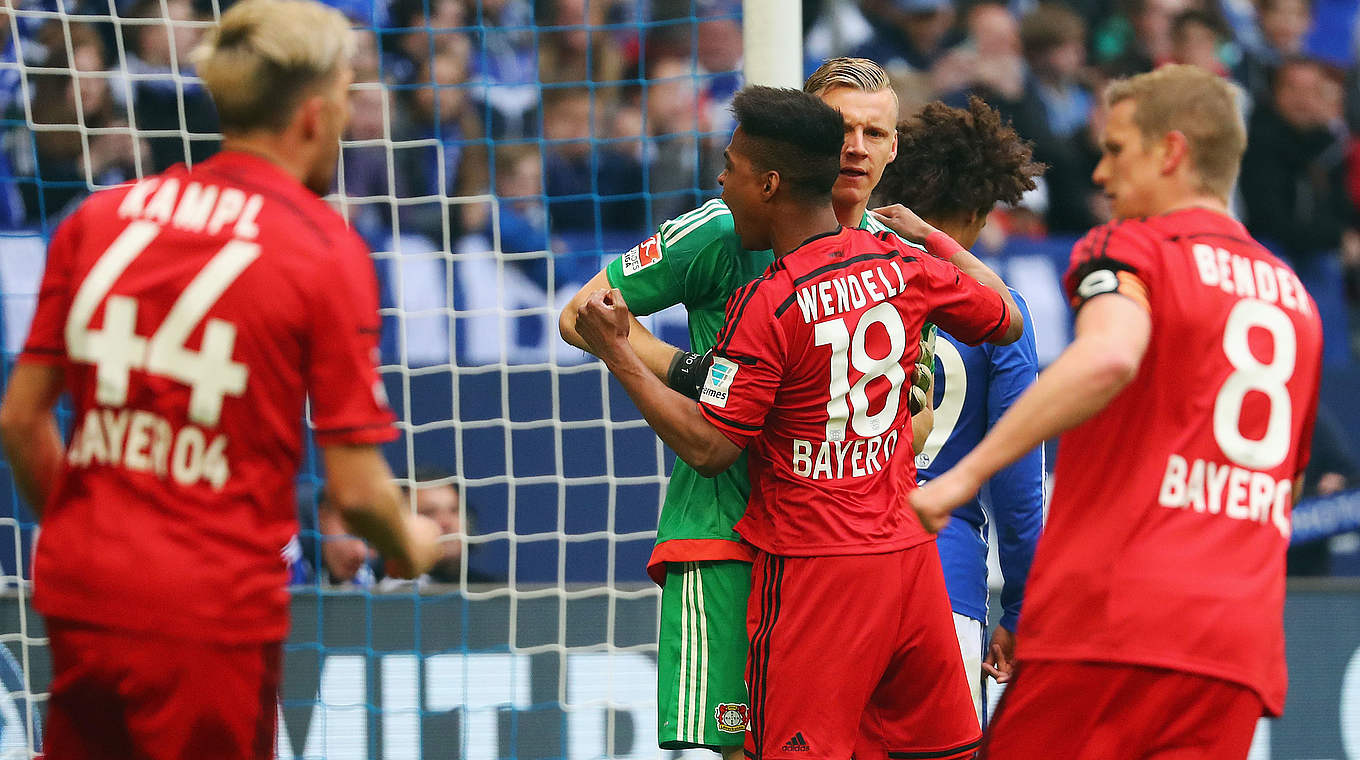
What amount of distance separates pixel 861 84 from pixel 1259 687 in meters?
1.68

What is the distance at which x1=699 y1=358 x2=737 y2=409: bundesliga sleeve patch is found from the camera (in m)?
3.09

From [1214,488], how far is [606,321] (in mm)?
1284

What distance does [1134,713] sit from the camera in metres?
2.62

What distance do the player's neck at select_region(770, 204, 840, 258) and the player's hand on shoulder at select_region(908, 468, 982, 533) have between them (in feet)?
2.90

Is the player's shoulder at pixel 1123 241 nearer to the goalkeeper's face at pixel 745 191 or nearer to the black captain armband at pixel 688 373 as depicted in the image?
the goalkeeper's face at pixel 745 191

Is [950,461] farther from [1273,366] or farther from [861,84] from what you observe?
[1273,366]

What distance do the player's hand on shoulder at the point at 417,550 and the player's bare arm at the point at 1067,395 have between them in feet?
2.77

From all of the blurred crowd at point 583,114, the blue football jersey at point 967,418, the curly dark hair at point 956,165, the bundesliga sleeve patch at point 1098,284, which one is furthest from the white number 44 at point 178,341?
the blurred crowd at point 583,114

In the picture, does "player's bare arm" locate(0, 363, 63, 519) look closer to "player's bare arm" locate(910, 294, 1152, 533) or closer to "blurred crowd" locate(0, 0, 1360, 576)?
"player's bare arm" locate(910, 294, 1152, 533)

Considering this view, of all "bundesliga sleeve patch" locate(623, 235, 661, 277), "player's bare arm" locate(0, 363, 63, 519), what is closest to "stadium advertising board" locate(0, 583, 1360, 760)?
"bundesliga sleeve patch" locate(623, 235, 661, 277)

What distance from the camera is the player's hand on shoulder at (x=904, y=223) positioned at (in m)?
3.58

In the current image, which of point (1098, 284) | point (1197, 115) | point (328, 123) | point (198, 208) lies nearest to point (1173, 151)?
point (1197, 115)

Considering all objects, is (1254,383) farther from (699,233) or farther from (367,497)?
(367,497)

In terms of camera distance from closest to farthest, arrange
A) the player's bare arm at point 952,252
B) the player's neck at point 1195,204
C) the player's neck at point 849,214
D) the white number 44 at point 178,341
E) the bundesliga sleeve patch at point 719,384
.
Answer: the white number 44 at point 178,341 < the player's neck at point 1195,204 < the bundesliga sleeve patch at point 719,384 < the player's bare arm at point 952,252 < the player's neck at point 849,214
